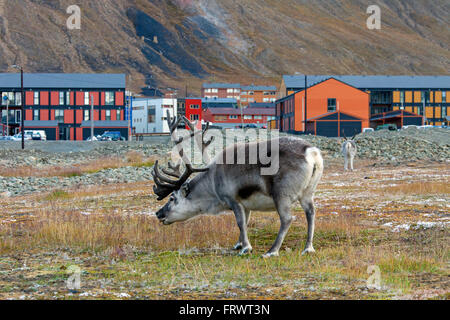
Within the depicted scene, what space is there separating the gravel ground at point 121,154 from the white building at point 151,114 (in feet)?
182

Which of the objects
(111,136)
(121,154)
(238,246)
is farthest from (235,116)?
(238,246)

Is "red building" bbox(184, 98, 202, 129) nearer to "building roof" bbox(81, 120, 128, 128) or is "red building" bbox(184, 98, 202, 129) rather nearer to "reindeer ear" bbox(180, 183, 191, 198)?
"building roof" bbox(81, 120, 128, 128)

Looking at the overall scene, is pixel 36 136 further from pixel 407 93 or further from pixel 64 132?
pixel 407 93

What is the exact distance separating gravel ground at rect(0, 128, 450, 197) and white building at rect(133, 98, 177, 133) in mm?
55533

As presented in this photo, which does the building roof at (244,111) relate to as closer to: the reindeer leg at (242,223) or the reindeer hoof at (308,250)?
the reindeer leg at (242,223)

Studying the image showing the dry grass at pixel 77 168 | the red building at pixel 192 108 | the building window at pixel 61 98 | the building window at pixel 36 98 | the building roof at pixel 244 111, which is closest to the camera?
the dry grass at pixel 77 168

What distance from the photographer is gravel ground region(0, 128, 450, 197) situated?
1353 inches

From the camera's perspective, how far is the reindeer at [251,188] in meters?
10.9

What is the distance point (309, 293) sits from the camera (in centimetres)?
796

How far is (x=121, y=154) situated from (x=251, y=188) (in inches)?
1920

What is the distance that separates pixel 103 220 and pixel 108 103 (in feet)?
342

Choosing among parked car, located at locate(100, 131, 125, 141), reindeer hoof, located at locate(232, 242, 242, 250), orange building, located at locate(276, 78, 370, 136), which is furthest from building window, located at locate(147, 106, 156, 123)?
reindeer hoof, located at locate(232, 242, 242, 250)

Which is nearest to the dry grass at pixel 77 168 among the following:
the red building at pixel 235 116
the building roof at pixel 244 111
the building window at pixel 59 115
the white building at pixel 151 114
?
the building window at pixel 59 115
